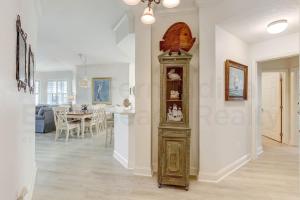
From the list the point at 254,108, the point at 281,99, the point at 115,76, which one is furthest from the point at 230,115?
the point at 115,76

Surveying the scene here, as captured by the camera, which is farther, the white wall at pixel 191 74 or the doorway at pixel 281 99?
the doorway at pixel 281 99

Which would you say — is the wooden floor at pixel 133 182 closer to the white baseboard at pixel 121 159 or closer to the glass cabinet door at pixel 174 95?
the white baseboard at pixel 121 159

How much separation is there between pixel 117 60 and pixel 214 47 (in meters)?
5.85

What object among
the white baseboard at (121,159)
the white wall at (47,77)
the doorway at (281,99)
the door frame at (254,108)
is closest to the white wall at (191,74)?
the white baseboard at (121,159)

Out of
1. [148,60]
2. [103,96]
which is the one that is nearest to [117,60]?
[103,96]

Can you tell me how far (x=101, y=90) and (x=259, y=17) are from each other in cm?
A: 718

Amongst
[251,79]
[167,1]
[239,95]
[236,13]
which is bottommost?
[239,95]

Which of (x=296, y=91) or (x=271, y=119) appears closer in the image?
(x=296, y=91)

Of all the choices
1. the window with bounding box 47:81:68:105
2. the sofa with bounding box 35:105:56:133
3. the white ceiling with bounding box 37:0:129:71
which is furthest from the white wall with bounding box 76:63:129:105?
the sofa with bounding box 35:105:56:133

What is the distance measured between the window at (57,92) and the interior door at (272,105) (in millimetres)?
8551

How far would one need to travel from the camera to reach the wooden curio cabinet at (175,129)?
3.09 m

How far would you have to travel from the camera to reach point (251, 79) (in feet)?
14.3

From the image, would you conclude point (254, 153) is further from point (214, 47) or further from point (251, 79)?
point (214, 47)

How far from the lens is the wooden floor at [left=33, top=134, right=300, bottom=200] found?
288 cm
